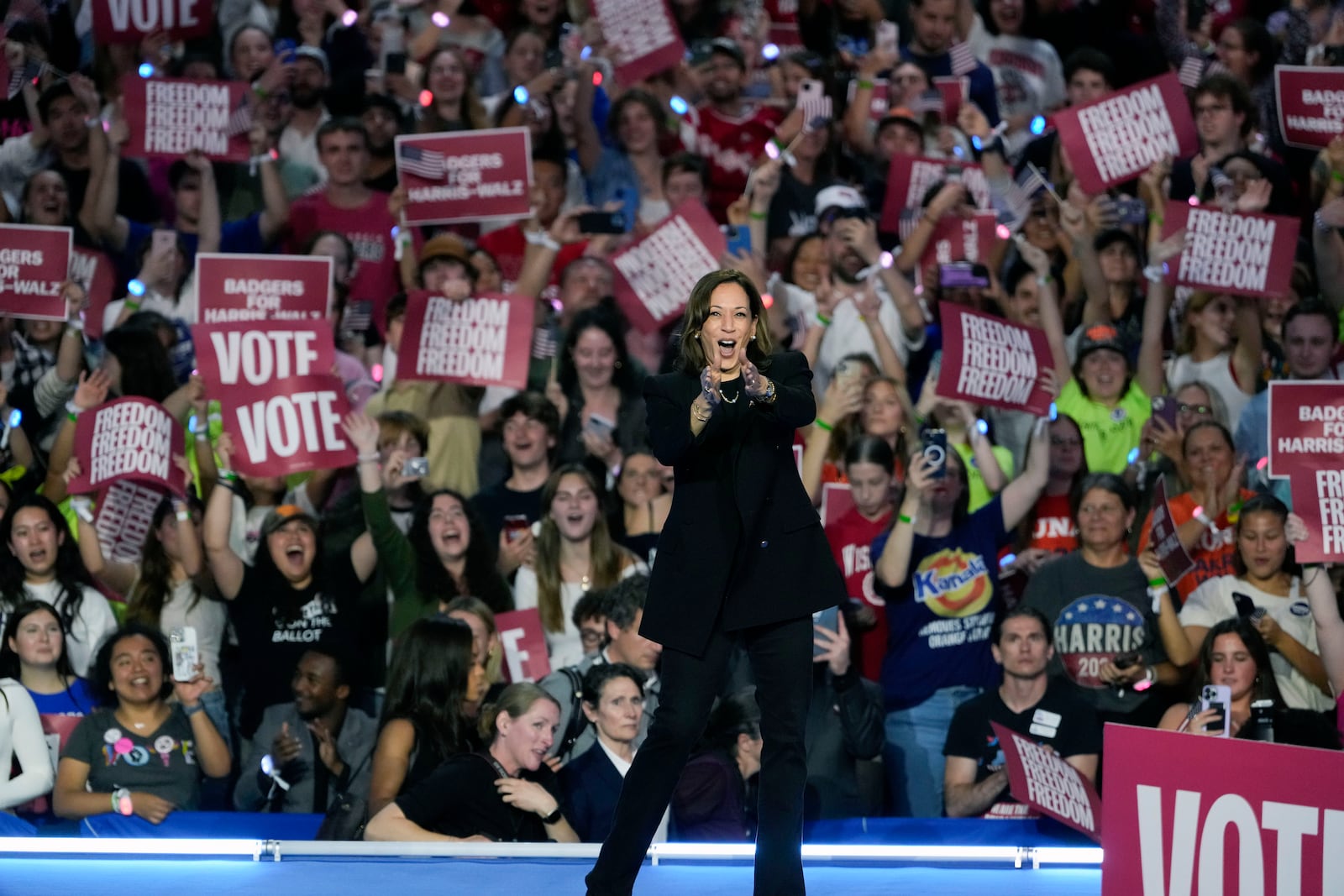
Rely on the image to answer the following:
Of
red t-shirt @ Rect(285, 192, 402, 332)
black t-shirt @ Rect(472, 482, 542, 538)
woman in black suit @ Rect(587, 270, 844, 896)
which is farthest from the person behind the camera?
red t-shirt @ Rect(285, 192, 402, 332)

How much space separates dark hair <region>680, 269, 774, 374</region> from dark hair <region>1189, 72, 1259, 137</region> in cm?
482

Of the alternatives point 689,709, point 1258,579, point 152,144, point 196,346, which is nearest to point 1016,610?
point 1258,579

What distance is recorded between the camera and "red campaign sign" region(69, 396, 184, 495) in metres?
6.40

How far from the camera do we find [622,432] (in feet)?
22.8

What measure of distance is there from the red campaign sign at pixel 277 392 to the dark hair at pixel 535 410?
0.60 m

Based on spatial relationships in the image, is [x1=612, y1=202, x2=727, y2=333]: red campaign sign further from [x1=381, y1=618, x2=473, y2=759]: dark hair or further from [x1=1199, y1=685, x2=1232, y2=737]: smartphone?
[x1=1199, y1=685, x2=1232, y2=737]: smartphone

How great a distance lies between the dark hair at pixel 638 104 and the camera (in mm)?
8023

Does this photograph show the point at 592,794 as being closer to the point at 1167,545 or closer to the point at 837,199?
the point at 1167,545

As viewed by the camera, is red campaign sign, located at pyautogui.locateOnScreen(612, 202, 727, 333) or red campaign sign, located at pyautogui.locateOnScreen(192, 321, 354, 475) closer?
red campaign sign, located at pyautogui.locateOnScreen(192, 321, 354, 475)

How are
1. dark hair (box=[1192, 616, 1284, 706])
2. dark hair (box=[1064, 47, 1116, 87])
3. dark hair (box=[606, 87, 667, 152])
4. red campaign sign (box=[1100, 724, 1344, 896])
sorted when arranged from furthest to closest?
dark hair (box=[1064, 47, 1116, 87])
dark hair (box=[606, 87, 667, 152])
dark hair (box=[1192, 616, 1284, 706])
red campaign sign (box=[1100, 724, 1344, 896])

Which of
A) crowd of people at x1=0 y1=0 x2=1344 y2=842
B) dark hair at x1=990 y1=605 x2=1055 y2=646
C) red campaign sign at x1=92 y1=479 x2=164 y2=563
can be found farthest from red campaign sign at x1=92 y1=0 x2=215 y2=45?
dark hair at x1=990 y1=605 x2=1055 y2=646

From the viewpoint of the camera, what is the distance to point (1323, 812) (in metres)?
3.26

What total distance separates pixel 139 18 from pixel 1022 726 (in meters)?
5.42

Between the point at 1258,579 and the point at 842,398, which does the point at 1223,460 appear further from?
the point at 842,398
